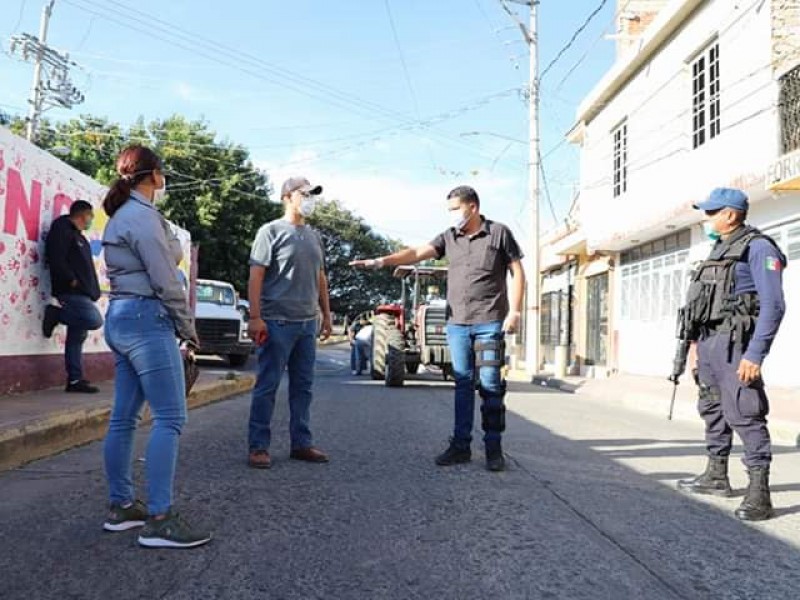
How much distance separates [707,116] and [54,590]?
15.5m

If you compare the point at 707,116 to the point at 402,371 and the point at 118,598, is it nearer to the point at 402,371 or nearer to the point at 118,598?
the point at 402,371

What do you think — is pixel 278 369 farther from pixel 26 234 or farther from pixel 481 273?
pixel 26 234

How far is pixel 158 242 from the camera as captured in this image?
132 inches

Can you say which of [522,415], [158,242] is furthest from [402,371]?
[158,242]

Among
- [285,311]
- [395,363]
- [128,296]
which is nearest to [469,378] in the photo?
[285,311]

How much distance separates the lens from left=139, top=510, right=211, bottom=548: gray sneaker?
10.3ft

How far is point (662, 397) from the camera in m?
12.1

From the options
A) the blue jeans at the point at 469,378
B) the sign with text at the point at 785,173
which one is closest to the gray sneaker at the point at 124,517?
the blue jeans at the point at 469,378

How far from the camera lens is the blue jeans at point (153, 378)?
3260 millimetres

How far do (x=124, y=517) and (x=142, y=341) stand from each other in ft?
2.78

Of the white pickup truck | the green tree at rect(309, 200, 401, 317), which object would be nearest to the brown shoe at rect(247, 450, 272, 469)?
the white pickup truck

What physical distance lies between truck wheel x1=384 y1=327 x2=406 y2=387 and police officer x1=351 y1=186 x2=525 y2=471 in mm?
7335

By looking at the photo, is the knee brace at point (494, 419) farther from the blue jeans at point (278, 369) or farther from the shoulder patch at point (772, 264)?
the shoulder patch at point (772, 264)

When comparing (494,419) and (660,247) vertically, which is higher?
(660,247)
